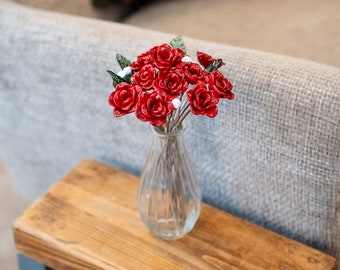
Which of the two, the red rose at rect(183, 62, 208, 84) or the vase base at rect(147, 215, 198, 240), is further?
the vase base at rect(147, 215, 198, 240)

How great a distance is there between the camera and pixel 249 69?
2.45ft

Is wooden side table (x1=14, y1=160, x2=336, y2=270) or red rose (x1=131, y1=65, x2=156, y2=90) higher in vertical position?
red rose (x1=131, y1=65, x2=156, y2=90)

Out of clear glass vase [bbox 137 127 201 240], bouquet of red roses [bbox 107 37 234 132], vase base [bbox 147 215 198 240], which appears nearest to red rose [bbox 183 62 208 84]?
bouquet of red roses [bbox 107 37 234 132]

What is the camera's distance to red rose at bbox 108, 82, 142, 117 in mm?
645

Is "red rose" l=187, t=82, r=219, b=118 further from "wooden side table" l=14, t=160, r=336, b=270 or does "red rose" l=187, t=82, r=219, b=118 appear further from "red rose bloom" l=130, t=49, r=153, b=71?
"wooden side table" l=14, t=160, r=336, b=270

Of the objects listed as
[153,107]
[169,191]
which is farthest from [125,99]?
[169,191]

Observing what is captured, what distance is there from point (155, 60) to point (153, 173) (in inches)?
7.5

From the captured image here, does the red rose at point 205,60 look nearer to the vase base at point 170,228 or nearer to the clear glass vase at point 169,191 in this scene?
the clear glass vase at point 169,191

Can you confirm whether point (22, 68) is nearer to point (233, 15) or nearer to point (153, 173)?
point (153, 173)

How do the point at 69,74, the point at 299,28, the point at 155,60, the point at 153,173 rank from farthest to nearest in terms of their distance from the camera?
the point at 299,28 < the point at 69,74 < the point at 153,173 < the point at 155,60

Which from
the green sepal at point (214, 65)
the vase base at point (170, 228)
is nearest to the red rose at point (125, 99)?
the green sepal at point (214, 65)

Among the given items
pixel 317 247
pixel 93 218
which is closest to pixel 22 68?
pixel 93 218

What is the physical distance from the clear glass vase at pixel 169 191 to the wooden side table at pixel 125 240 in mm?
26

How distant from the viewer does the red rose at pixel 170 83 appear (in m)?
0.65
